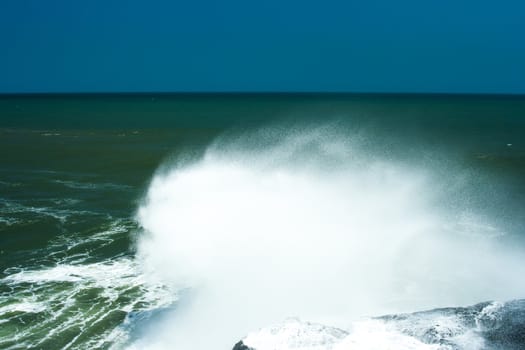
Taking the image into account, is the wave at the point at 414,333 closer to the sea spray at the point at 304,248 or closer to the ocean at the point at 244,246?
the ocean at the point at 244,246

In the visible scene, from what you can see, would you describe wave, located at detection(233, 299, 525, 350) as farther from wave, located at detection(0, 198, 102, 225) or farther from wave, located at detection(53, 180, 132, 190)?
wave, located at detection(53, 180, 132, 190)

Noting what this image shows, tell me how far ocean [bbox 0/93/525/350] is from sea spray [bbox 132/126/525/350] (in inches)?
2.3

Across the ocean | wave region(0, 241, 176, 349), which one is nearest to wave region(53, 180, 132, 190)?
the ocean

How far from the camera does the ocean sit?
1173 centimetres

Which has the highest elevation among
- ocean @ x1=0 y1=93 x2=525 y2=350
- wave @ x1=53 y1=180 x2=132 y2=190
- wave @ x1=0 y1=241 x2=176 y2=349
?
wave @ x1=53 y1=180 x2=132 y2=190

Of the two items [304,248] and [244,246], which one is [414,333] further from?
[244,246]

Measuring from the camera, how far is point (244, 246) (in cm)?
1650

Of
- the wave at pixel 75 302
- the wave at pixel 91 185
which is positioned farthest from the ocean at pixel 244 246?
the wave at pixel 91 185

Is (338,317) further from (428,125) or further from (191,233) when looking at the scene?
(428,125)

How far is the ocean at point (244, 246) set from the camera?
11.7 meters

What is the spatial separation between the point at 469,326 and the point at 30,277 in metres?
12.0

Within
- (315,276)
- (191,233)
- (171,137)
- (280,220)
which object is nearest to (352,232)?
(280,220)

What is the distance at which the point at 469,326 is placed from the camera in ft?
26.4

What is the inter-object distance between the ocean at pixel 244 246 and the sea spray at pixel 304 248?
0.06 m
